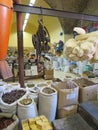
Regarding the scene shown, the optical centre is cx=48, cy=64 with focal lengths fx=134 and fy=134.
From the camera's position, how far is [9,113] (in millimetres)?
2137

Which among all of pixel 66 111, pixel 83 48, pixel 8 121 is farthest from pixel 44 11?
pixel 8 121

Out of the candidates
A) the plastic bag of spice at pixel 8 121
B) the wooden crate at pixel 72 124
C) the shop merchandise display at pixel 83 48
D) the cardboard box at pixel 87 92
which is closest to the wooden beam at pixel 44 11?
the shop merchandise display at pixel 83 48

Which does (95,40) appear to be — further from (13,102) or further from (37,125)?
(13,102)

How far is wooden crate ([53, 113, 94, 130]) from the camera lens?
184 cm

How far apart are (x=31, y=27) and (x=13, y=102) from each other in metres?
12.4

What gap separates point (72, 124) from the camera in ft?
6.33

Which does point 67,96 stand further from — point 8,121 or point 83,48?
point 83,48

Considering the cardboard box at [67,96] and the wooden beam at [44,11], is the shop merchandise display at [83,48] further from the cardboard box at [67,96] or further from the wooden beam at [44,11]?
the wooden beam at [44,11]

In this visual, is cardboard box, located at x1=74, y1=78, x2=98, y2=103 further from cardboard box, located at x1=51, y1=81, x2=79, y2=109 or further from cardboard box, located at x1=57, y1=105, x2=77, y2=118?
cardboard box, located at x1=57, y1=105, x2=77, y2=118

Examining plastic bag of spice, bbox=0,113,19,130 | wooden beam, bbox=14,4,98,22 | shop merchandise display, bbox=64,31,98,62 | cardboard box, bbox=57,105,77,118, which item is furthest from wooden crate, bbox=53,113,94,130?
wooden beam, bbox=14,4,98,22

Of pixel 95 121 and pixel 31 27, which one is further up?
pixel 31 27

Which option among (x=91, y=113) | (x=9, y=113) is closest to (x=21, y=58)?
(x=9, y=113)

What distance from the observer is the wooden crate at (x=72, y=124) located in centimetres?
184

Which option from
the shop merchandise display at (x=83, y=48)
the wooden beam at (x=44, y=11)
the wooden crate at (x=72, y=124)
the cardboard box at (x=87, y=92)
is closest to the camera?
the shop merchandise display at (x=83, y=48)
